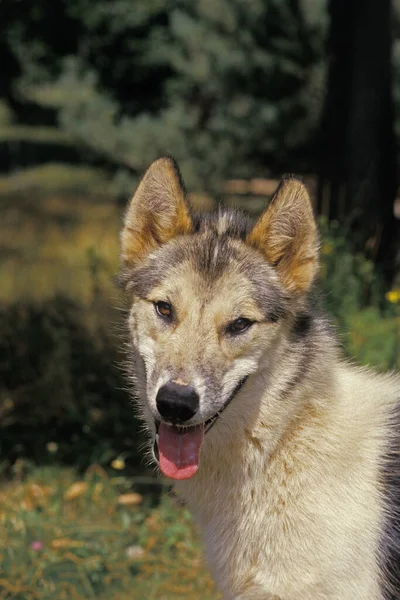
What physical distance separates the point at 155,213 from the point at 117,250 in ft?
16.5

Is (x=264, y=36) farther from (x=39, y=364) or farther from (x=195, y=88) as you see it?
(x=39, y=364)

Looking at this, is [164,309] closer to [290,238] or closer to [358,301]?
[290,238]

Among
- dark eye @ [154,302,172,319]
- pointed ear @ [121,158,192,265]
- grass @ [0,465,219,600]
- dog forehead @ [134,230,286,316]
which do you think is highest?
pointed ear @ [121,158,192,265]

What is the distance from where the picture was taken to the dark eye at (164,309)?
3273 millimetres

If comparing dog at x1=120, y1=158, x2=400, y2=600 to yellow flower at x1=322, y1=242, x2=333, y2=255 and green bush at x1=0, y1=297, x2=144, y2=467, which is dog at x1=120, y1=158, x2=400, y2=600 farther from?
yellow flower at x1=322, y1=242, x2=333, y2=255

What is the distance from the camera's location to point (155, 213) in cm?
354

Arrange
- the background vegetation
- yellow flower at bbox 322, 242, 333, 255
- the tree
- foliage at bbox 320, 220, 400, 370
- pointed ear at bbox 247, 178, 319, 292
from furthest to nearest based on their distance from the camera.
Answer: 1. the tree
2. yellow flower at bbox 322, 242, 333, 255
3. foliage at bbox 320, 220, 400, 370
4. the background vegetation
5. pointed ear at bbox 247, 178, 319, 292

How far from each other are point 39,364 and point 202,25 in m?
7.38

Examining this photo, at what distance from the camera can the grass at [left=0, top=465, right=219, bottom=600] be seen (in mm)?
4809

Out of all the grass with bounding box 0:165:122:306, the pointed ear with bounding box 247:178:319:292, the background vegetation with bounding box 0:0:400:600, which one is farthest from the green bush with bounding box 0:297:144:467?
the pointed ear with bounding box 247:178:319:292

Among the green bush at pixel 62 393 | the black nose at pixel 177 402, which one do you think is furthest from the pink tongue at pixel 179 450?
the green bush at pixel 62 393

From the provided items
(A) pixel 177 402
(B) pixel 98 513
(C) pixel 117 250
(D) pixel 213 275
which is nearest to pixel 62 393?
(B) pixel 98 513

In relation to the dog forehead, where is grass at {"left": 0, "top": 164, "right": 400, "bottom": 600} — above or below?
below

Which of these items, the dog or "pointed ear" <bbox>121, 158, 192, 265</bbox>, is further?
"pointed ear" <bbox>121, 158, 192, 265</bbox>
